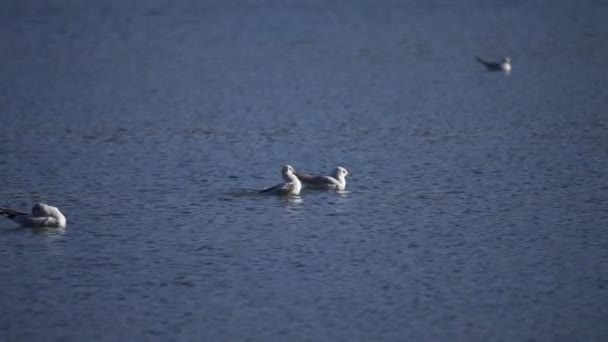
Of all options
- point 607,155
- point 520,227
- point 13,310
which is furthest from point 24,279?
point 607,155

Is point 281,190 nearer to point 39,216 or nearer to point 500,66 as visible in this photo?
point 39,216

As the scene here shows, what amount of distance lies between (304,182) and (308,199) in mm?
565

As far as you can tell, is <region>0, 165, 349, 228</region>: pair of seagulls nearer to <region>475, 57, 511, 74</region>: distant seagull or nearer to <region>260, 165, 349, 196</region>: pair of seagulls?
<region>260, 165, 349, 196</region>: pair of seagulls

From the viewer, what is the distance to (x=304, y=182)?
1664 cm

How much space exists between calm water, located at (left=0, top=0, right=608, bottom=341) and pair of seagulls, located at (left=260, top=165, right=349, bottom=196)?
29 centimetres

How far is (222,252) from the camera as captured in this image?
13320mm

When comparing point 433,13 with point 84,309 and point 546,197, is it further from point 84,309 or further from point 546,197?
point 84,309

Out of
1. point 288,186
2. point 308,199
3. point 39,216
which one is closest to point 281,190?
point 288,186

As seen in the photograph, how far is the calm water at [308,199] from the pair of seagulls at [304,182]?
29cm

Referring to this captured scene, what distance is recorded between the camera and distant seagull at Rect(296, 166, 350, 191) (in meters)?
16.5

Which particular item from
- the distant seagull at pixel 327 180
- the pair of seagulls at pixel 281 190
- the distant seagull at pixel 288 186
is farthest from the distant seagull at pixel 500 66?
the distant seagull at pixel 288 186

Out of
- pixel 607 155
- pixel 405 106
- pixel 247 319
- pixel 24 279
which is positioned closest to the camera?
pixel 247 319

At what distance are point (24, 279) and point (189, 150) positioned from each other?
27.0ft

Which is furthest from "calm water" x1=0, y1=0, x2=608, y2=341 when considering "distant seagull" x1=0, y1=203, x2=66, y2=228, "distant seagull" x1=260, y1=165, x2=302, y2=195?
"distant seagull" x1=260, y1=165, x2=302, y2=195
